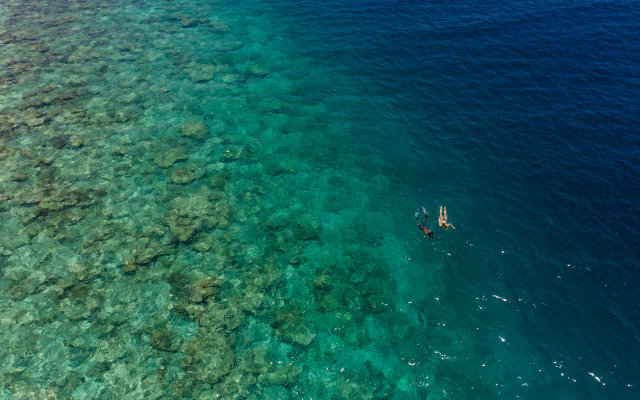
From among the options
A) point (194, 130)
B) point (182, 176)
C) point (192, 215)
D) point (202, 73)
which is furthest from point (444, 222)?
point (202, 73)

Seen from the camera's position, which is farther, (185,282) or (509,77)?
(509,77)

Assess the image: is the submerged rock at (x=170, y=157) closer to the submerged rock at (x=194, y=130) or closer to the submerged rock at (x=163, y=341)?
the submerged rock at (x=194, y=130)

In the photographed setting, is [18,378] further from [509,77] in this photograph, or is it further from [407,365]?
[509,77]

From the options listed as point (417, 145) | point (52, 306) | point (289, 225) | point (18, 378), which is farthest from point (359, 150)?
point (18, 378)

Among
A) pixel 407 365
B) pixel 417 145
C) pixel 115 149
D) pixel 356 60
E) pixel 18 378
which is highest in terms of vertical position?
pixel 356 60

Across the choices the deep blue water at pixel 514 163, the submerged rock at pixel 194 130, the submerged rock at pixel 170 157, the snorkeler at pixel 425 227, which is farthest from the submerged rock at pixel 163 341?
the submerged rock at pixel 194 130

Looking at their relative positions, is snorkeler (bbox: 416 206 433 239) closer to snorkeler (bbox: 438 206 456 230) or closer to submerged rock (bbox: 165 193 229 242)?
snorkeler (bbox: 438 206 456 230)
